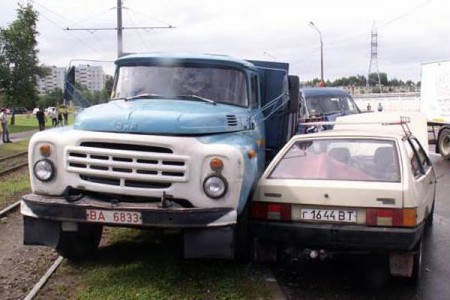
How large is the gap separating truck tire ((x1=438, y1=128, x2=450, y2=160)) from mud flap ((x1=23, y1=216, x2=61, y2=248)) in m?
15.0

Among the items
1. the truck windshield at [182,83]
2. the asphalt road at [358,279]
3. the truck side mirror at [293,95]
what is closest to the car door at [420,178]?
the asphalt road at [358,279]

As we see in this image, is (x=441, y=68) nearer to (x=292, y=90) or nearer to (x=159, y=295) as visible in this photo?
(x=292, y=90)

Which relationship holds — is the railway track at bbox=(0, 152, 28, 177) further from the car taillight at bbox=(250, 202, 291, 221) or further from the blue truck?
the car taillight at bbox=(250, 202, 291, 221)

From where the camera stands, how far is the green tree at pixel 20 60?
37.5 metres

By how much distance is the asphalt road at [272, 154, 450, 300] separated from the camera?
221 inches

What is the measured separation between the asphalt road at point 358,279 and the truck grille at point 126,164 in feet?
5.43

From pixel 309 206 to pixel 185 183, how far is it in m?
1.19

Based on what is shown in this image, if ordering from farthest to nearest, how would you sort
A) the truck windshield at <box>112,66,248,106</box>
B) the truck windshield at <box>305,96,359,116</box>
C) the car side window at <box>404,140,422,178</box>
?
the truck windshield at <box>305,96,359,116</box>
the truck windshield at <box>112,66,248,106</box>
the car side window at <box>404,140,422,178</box>

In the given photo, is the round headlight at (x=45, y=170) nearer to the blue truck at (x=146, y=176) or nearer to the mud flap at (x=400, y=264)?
the blue truck at (x=146, y=176)

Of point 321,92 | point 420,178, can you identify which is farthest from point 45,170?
point 321,92

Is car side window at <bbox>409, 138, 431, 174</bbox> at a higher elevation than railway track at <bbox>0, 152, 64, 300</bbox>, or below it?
higher

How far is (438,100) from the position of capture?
1920 centimetres

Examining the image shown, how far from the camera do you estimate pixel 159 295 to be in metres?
5.25

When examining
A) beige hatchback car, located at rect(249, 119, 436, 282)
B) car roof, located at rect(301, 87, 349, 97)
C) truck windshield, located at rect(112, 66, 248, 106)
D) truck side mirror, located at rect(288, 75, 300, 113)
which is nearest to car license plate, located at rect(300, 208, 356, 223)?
beige hatchback car, located at rect(249, 119, 436, 282)
